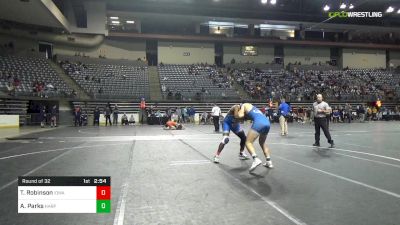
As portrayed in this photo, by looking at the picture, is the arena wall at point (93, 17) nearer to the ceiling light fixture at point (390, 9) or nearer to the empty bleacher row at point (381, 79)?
the empty bleacher row at point (381, 79)

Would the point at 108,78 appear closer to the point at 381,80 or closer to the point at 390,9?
the point at 390,9

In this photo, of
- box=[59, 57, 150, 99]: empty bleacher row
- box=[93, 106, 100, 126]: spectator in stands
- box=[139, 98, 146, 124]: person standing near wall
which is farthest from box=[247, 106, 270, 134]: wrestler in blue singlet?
box=[59, 57, 150, 99]: empty bleacher row

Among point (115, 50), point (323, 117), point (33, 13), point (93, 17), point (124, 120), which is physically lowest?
point (124, 120)

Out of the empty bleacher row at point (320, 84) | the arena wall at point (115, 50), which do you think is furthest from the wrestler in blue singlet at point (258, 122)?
the arena wall at point (115, 50)

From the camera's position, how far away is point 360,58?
48.9 meters

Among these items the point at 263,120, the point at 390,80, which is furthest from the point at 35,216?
the point at 390,80

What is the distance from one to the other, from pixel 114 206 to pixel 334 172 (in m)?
4.45

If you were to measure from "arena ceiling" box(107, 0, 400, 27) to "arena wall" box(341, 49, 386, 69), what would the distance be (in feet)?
18.5

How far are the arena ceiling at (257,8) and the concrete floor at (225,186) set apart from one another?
3040 cm

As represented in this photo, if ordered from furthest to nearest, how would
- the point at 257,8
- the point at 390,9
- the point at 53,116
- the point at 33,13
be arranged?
1. the point at 257,8
2. the point at 390,9
3. the point at 33,13
4. the point at 53,116

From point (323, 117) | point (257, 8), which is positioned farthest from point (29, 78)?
point (257, 8)
